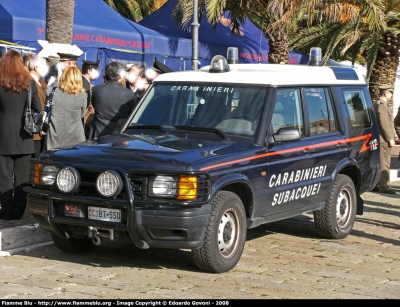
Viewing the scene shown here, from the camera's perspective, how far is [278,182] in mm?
7898

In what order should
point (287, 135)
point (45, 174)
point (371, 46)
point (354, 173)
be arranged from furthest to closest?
point (371, 46) → point (354, 173) → point (287, 135) → point (45, 174)

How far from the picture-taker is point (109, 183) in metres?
6.79

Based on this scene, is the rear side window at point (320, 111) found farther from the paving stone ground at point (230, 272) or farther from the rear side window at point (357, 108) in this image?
the paving stone ground at point (230, 272)

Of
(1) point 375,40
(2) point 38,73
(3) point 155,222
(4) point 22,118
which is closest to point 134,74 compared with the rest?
(2) point 38,73

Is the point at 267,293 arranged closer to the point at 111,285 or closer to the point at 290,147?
the point at 111,285

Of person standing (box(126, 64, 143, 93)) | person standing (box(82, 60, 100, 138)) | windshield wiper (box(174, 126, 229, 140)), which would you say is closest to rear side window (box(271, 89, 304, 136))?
windshield wiper (box(174, 126, 229, 140))

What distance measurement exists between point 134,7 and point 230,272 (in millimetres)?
33147

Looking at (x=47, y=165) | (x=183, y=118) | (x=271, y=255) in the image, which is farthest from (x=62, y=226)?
(x=271, y=255)

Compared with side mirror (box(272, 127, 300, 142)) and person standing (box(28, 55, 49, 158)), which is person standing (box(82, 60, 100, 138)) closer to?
person standing (box(28, 55, 49, 158))

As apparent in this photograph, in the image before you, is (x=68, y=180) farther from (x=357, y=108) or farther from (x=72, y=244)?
(x=357, y=108)

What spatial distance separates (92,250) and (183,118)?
164cm

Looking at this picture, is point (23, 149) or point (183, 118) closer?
point (183, 118)

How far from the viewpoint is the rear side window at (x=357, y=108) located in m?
9.39

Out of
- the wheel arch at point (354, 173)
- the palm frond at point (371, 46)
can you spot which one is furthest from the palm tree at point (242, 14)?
the wheel arch at point (354, 173)
